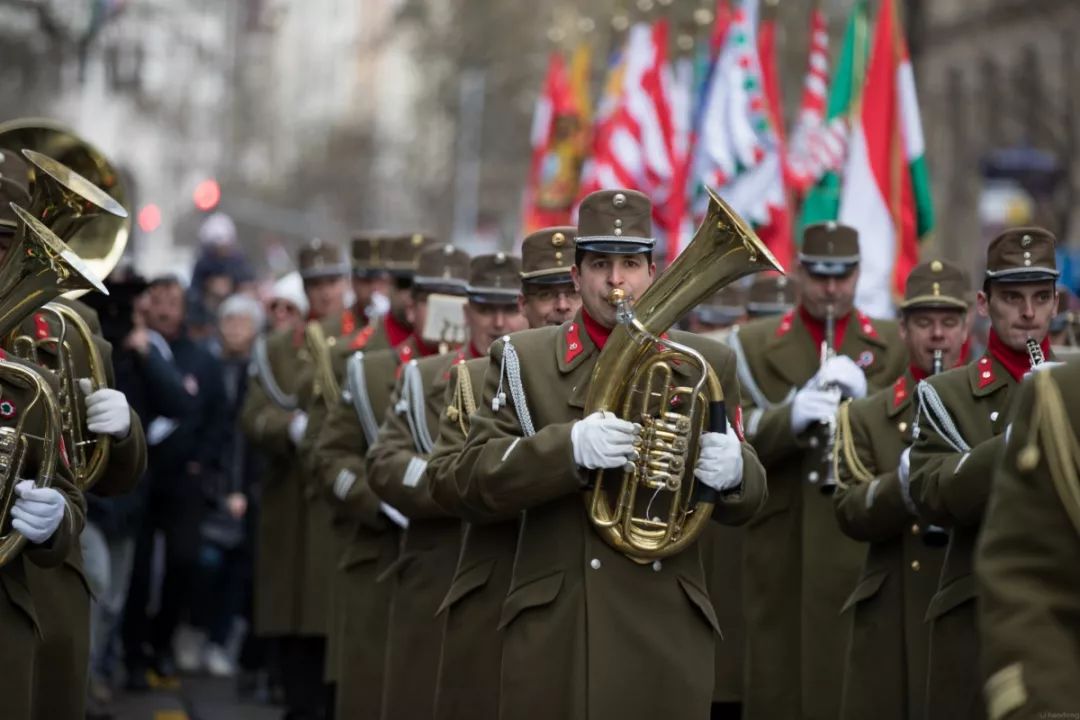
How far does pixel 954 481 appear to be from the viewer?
819cm

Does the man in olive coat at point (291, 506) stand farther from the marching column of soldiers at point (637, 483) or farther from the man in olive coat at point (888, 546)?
the man in olive coat at point (888, 546)

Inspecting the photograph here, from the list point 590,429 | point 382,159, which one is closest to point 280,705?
point 590,429

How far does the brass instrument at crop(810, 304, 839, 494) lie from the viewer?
10.2 metres

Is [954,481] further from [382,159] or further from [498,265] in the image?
[382,159]

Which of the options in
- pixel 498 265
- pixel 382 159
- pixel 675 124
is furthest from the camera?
pixel 382 159

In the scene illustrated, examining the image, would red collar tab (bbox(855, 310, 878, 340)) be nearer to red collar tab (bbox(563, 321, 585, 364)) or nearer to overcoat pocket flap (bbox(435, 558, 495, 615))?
overcoat pocket flap (bbox(435, 558, 495, 615))

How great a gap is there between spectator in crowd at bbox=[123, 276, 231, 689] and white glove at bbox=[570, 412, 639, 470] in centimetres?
778

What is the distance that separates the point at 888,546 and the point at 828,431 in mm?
1218

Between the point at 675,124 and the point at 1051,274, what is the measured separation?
14.3m

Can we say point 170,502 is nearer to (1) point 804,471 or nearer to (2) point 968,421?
(1) point 804,471

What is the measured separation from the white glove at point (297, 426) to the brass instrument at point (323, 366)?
0.98 feet

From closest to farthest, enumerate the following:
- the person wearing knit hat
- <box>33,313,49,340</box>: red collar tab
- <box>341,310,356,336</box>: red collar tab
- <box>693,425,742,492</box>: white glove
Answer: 1. <box>693,425,742,492</box>: white glove
2. <box>33,313,49,340</box>: red collar tab
3. <box>341,310,356,336</box>: red collar tab
4. the person wearing knit hat

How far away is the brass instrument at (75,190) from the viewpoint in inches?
338

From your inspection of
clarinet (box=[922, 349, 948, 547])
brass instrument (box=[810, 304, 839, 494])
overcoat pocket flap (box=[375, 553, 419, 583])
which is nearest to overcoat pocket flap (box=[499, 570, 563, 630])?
clarinet (box=[922, 349, 948, 547])
